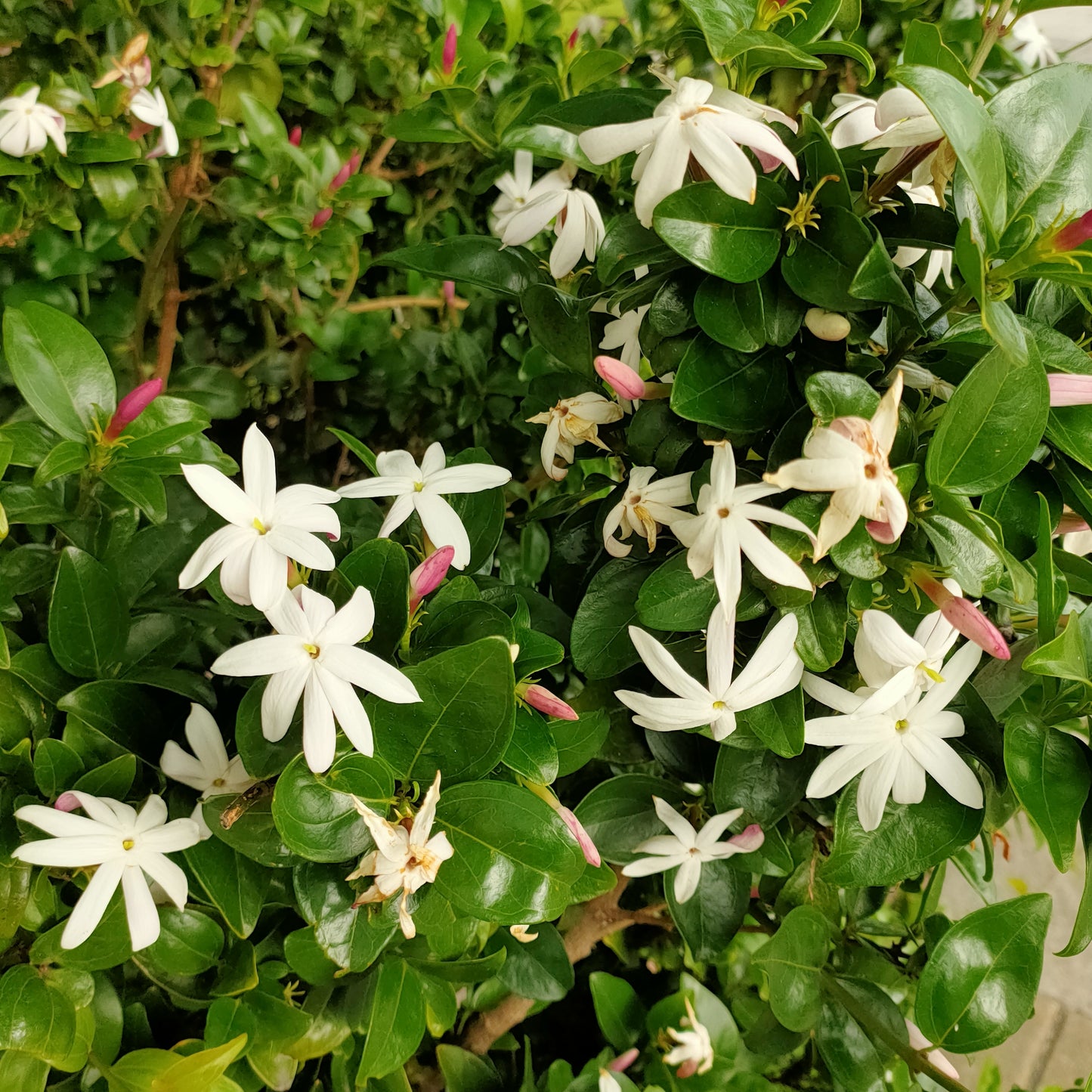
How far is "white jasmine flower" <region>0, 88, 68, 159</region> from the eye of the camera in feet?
2.11

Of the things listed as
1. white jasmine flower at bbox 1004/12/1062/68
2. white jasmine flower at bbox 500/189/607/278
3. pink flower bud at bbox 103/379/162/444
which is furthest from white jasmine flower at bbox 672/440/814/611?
white jasmine flower at bbox 1004/12/1062/68

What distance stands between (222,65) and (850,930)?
97 cm

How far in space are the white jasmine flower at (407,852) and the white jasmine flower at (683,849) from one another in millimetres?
223

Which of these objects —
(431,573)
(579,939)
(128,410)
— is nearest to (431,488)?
(431,573)

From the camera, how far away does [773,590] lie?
0.38m

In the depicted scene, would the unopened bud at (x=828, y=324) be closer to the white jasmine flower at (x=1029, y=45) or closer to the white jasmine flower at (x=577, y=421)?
the white jasmine flower at (x=577, y=421)

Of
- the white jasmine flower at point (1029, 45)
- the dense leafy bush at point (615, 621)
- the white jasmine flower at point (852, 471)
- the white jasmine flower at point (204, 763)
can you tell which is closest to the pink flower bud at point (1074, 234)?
the dense leafy bush at point (615, 621)

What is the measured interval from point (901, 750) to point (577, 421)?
25cm

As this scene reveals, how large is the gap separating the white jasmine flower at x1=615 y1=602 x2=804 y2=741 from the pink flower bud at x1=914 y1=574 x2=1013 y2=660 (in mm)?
67

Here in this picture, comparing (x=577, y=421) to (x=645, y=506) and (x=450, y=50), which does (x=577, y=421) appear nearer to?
(x=645, y=506)

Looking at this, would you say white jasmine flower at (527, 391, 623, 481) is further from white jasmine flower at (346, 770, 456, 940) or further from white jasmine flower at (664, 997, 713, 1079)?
white jasmine flower at (664, 997, 713, 1079)

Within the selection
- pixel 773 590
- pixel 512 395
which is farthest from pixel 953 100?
pixel 512 395

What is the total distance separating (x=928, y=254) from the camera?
1.62 ft

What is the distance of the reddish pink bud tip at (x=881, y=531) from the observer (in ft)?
1.13
